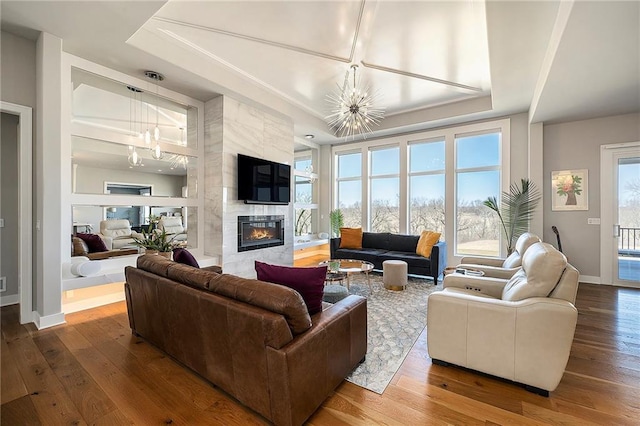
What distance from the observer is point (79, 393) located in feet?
6.20

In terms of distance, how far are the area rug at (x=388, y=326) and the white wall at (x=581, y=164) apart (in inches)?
106

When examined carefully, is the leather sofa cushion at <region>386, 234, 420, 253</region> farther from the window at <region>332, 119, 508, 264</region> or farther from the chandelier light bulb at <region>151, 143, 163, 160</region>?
the chandelier light bulb at <region>151, 143, 163, 160</region>

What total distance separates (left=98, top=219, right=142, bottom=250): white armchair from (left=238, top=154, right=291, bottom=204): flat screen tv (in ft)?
5.63

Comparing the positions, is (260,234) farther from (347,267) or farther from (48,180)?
(48,180)

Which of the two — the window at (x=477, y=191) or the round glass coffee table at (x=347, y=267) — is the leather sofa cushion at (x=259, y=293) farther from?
the window at (x=477, y=191)

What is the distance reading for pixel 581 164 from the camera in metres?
4.84

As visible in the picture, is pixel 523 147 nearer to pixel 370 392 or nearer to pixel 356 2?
pixel 356 2

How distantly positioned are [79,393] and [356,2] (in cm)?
410

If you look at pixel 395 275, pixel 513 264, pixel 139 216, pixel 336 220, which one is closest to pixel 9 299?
pixel 139 216

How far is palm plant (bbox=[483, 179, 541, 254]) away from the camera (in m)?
5.11

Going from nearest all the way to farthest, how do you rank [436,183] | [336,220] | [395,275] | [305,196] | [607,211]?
1. [395,275]
2. [607,211]
3. [436,183]
4. [336,220]
5. [305,196]

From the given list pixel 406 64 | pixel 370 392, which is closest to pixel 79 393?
pixel 370 392

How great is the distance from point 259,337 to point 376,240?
4713 millimetres

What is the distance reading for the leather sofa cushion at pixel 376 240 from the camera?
5836 mm
